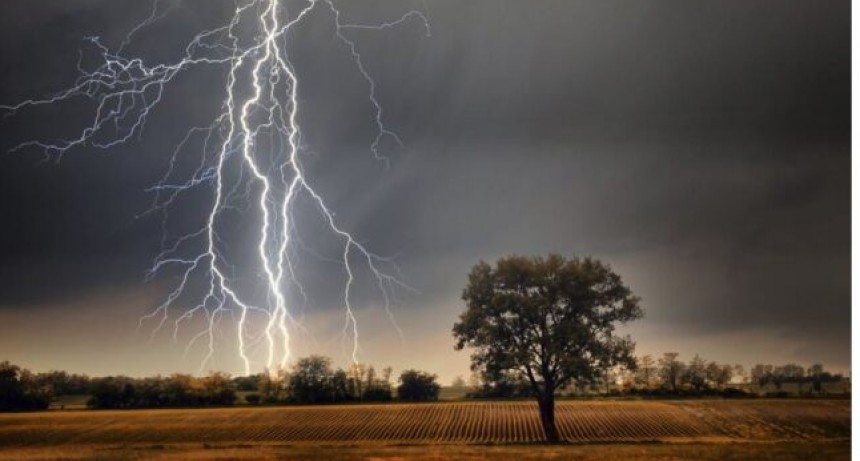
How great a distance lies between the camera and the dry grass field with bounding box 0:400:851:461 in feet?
40.0

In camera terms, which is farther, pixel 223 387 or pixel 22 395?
pixel 22 395

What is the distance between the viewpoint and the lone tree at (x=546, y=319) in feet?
44.8

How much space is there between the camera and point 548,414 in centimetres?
1380

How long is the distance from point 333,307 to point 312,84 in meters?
4.17

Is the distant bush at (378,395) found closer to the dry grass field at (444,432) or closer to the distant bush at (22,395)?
the dry grass field at (444,432)

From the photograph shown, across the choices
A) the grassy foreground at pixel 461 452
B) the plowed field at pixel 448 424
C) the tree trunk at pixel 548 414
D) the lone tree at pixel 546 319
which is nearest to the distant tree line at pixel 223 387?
the plowed field at pixel 448 424

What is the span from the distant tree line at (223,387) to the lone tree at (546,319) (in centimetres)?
193

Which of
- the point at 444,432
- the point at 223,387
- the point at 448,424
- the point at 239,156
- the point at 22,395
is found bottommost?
the point at 444,432

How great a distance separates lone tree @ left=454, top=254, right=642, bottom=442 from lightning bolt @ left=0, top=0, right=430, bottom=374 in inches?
66.0

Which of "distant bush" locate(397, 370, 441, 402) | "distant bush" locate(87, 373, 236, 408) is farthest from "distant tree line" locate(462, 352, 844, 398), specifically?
"distant bush" locate(87, 373, 236, 408)

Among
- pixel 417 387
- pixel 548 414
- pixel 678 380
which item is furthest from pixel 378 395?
pixel 678 380

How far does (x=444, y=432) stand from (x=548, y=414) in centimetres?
196

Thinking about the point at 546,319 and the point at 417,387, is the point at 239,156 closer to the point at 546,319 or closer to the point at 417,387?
the point at 417,387

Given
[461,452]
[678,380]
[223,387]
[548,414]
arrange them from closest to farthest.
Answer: [461,452] → [548,414] → [223,387] → [678,380]
